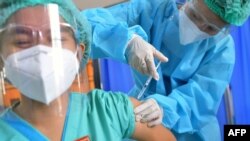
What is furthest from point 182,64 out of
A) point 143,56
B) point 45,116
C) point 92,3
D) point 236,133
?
point 92,3

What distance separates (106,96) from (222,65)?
0.58 m

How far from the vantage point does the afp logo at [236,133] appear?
160 centimetres

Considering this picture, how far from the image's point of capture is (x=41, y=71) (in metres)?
0.96

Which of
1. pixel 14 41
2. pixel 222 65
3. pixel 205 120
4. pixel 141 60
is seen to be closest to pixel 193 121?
pixel 205 120

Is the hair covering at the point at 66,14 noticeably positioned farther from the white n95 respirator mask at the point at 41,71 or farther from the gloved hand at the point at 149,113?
the gloved hand at the point at 149,113

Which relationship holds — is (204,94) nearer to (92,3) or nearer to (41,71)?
(41,71)

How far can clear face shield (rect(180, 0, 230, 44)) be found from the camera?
1472mm

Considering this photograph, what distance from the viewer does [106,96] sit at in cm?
117

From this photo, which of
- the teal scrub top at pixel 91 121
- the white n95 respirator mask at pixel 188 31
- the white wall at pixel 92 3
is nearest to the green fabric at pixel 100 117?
the teal scrub top at pixel 91 121

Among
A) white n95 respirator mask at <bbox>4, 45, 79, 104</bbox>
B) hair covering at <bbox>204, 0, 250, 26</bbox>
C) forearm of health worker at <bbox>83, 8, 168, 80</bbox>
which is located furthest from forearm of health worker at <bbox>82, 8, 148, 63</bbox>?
white n95 respirator mask at <bbox>4, 45, 79, 104</bbox>

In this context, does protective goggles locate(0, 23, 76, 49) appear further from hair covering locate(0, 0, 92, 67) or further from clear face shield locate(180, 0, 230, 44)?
clear face shield locate(180, 0, 230, 44)

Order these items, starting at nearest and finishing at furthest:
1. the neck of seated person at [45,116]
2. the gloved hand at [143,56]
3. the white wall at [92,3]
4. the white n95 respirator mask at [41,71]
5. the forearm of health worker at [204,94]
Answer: the white n95 respirator mask at [41,71], the neck of seated person at [45,116], the gloved hand at [143,56], the forearm of health worker at [204,94], the white wall at [92,3]

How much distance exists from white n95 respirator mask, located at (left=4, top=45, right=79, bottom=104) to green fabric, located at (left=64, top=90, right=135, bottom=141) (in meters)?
0.12

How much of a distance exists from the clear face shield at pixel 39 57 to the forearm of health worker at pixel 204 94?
507 mm
